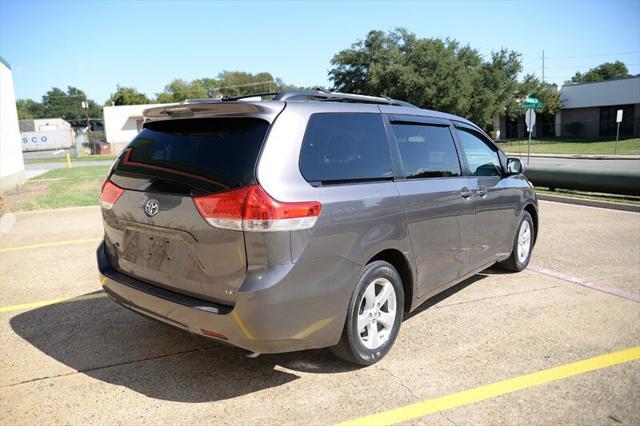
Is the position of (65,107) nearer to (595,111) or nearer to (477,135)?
(595,111)

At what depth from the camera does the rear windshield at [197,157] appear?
2930 mm

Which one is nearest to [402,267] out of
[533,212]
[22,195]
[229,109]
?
[229,109]

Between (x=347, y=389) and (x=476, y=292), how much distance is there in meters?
2.55

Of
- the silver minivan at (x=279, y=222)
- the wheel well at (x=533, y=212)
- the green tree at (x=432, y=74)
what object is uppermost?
the green tree at (x=432, y=74)

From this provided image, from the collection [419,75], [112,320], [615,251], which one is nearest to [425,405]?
[112,320]

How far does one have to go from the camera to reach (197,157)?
312 cm

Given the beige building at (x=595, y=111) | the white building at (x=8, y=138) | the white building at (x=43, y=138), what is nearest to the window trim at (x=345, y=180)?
the white building at (x=8, y=138)

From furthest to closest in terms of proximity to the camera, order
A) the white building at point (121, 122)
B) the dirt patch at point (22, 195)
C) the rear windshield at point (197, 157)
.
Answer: the white building at point (121, 122), the dirt patch at point (22, 195), the rear windshield at point (197, 157)

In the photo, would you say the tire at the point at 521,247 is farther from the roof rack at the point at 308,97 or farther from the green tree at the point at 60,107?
the green tree at the point at 60,107

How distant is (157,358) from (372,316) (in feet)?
5.41

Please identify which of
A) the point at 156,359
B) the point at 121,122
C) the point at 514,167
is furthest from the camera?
the point at 121,122

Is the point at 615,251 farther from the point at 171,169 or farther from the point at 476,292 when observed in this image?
the point at 171,169

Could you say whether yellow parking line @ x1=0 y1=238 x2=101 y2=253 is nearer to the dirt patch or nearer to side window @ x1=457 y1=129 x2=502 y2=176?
the dirt patch

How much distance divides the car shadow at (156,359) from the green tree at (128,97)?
86.7m
